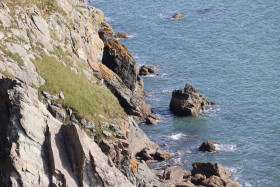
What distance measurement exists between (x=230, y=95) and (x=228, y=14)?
45951mm

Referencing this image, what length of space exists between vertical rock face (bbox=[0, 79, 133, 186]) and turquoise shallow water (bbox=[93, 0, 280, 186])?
3008 centimetres

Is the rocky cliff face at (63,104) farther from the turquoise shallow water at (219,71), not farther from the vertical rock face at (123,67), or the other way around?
the turquoise shallow water at (219,71)

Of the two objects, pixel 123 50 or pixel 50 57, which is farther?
pixel 123 50

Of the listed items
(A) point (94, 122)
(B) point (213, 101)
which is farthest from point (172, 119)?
(A) point (94, 122)

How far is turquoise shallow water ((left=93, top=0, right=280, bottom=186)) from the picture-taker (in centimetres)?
6538

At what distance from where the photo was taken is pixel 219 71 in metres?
93.8

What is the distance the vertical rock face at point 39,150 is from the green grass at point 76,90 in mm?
10555

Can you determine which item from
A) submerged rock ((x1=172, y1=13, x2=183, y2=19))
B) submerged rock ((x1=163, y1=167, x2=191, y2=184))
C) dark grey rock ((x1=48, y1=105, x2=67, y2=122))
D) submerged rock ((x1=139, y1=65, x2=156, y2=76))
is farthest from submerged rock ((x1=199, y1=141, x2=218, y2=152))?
submerged rock ((x1=172, y1=13, x2=183, y2=19))

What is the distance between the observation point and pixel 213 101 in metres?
81.4

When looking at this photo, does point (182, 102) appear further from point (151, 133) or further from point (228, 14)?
point (228, 14)

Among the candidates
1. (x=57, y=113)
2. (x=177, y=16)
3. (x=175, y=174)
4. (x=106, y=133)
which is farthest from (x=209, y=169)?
(x=177, y=16)

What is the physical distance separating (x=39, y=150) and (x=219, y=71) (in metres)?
66.9

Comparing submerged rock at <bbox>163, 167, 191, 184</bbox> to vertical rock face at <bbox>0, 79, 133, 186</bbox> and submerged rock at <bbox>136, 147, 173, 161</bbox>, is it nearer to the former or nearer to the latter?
submerged rock at <bbox>136, 147, 173, 161</bbox>

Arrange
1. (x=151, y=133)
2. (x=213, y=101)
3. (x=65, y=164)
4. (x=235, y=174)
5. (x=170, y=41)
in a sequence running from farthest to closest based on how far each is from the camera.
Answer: (x=170, y=41), (x=213, y=101), (x=151, y=133), (x=235, y=174), (x=65, y=164)
